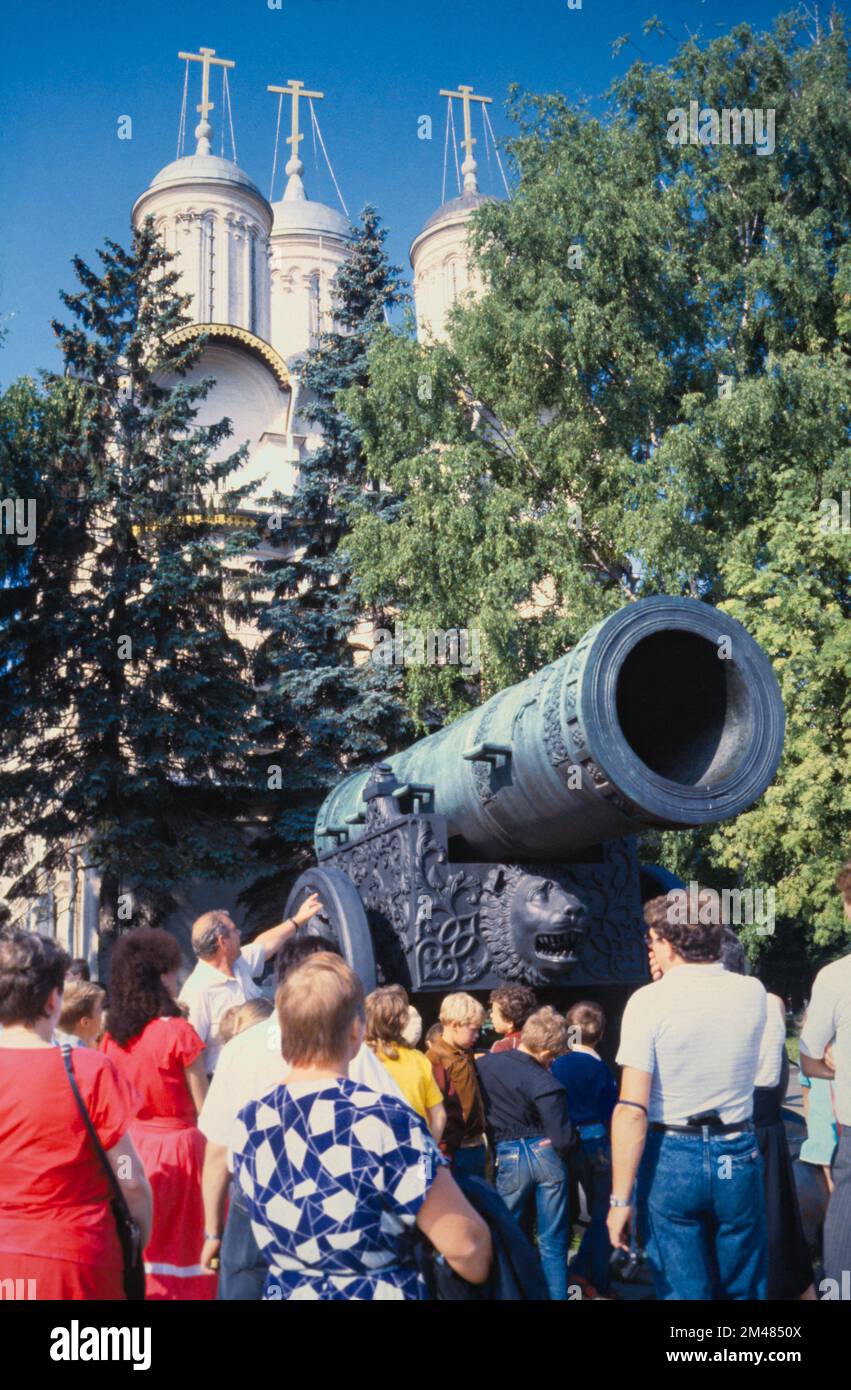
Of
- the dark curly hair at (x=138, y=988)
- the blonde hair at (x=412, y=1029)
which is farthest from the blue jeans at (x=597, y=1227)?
the dark curly hair at (x=138, y=988)

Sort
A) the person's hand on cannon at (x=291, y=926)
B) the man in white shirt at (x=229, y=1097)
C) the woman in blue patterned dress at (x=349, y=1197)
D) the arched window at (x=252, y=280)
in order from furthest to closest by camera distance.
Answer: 1. the arched window at (x=252, y=280)
2. the person's hand on cannon at (x=291, y=926)
3. the man in white shirt at (x=229, y=1097)
4. the woman in blue patterned dress at (x=349, y=1197)

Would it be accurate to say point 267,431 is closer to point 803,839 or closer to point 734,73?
point 734,73

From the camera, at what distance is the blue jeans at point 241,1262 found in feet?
10.1

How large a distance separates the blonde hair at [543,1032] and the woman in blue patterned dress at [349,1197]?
273 cm

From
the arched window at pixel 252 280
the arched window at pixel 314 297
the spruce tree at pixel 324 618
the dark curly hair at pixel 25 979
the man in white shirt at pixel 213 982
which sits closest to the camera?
the dark curly hair at pixel 25 979

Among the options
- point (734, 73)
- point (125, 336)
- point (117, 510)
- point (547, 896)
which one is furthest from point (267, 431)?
point (547, 896)

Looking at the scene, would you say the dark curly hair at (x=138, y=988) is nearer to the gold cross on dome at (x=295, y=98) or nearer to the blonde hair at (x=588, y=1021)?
the blonde hair at (x=588, y=1021)

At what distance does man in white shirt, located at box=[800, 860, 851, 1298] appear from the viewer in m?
3.57

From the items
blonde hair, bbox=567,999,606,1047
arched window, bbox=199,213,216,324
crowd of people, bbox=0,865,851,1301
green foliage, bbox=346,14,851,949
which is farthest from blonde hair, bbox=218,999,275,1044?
arched window, bbox=199,213,216,324

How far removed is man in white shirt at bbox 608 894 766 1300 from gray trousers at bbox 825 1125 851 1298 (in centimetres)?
20

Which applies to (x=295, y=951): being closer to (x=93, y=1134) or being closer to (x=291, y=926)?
(x=93, y=1134)

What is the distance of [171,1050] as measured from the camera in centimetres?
416

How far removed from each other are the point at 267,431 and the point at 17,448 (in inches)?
538

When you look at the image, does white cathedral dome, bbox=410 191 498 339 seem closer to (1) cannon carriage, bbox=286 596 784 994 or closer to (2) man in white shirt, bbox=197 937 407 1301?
(1) cannon carriage, bbox=286 596 784 994
